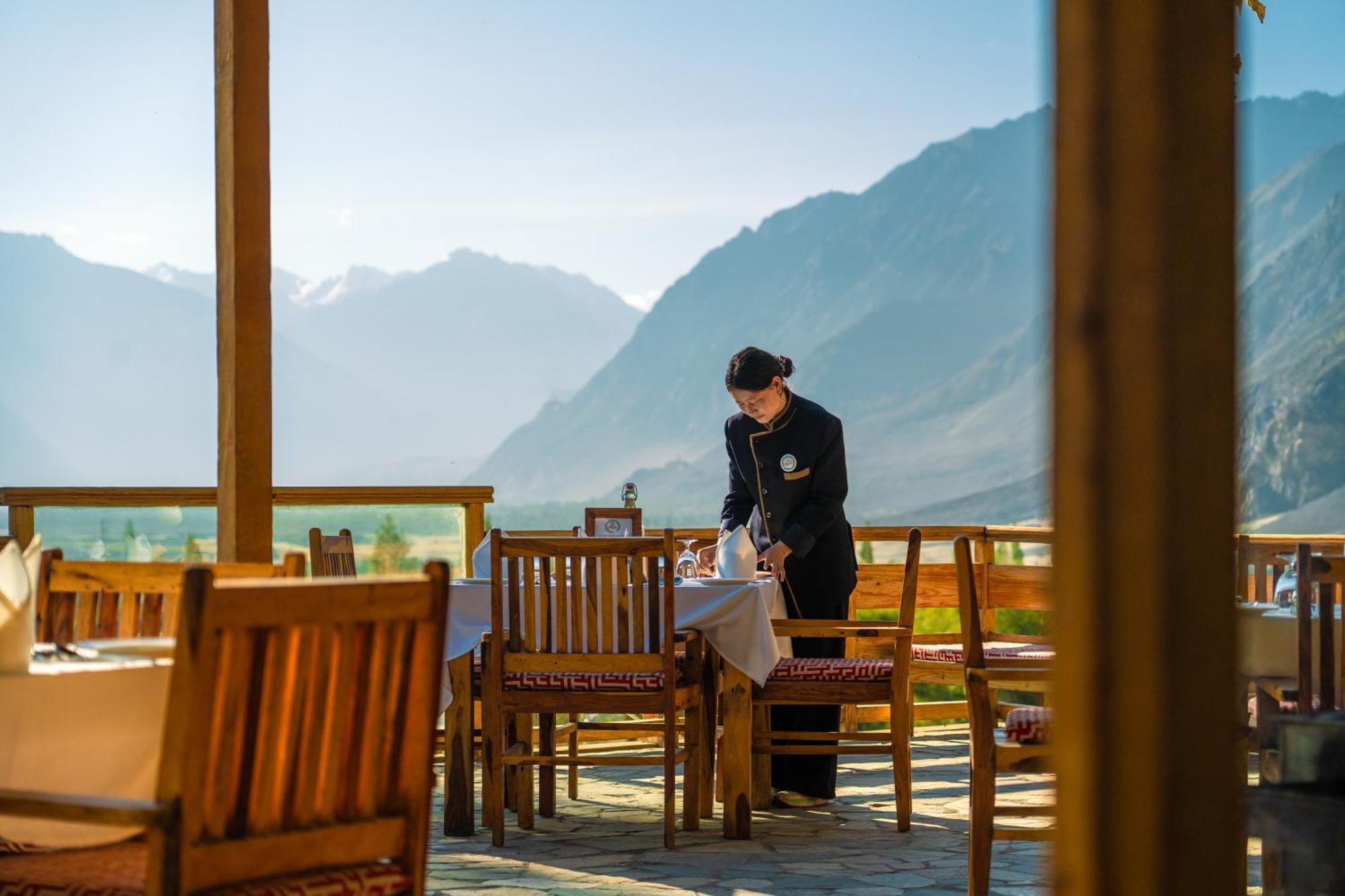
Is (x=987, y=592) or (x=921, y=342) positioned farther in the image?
(x=921, y=342)

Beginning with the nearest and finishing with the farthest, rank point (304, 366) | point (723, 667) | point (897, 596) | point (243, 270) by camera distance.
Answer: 1. point (243, 270)
2. point (723, 667)
3. point (897, 596)
4. point (304, 366)

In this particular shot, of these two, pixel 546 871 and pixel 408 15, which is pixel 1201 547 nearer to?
pixel 546 871

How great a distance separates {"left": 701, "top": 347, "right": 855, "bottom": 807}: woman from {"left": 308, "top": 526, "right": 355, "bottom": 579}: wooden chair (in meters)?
1.14

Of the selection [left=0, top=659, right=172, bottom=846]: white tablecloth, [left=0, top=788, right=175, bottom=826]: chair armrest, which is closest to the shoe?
[left=0, top=659, right=172, bottom=846]: white tablecloth

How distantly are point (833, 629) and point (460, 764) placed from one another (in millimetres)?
1165

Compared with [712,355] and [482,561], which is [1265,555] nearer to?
[482,561]

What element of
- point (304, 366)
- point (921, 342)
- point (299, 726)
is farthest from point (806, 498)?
point (304, 366)

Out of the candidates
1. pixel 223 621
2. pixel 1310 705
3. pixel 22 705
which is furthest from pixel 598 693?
pixel 223 621

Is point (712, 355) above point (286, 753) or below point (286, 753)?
above

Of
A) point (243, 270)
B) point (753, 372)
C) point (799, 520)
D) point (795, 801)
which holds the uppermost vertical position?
point (243, 270)

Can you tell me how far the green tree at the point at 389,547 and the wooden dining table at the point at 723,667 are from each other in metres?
1.45

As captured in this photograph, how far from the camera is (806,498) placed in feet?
16.9

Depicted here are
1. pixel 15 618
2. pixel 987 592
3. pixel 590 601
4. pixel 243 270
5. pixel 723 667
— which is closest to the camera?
pixel 15 618

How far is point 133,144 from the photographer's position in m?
55.2
